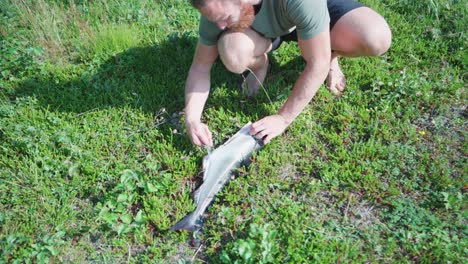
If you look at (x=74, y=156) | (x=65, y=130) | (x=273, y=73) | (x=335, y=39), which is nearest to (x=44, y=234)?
(x=74, y=156)

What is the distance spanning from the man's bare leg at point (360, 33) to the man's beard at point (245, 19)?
2.55ft

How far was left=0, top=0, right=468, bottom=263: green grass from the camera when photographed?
8.65ft

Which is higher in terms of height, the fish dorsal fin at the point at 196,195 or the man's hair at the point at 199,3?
the man's hair at the point at 199,3

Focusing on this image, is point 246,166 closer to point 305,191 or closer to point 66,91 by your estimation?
point 305,191

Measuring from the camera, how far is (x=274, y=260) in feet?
8.06

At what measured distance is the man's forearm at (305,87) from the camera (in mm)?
2932

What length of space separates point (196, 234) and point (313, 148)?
44.8 inches

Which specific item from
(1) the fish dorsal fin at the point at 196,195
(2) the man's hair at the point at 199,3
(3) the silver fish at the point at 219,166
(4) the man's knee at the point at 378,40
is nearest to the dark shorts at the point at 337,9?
(4) the man's knee at the point at 378,40

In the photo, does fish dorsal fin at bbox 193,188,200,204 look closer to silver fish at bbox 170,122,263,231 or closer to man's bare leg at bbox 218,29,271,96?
silver fish at bbox 170,122,263,231

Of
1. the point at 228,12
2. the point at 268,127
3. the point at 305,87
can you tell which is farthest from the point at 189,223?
the point at 228,12

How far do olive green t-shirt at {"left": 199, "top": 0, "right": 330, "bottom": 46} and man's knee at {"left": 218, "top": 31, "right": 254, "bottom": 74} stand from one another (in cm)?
8

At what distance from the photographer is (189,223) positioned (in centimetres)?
270

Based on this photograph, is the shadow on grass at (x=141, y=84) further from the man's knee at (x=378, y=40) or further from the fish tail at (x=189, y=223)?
the fish tail at (x=189, y=223)

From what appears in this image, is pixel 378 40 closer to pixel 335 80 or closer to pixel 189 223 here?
pixel 335 80
